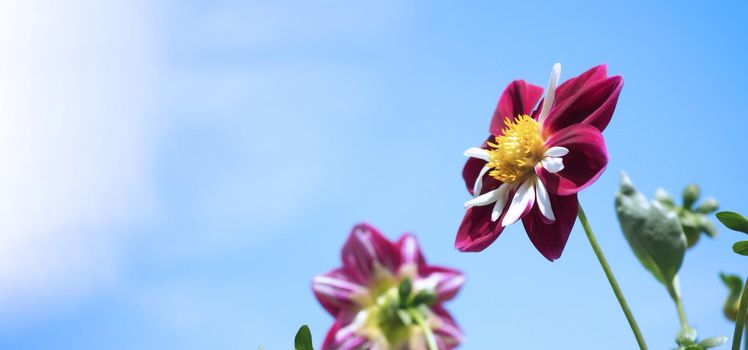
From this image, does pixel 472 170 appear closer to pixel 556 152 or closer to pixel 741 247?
pixel 556 152

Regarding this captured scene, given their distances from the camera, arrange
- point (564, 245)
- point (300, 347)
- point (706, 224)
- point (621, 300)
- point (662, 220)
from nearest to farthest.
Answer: point (300, 347), point (621, 300), point (564, 245), point (662, 220), point (706, 224)

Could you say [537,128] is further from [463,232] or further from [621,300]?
[621,300]

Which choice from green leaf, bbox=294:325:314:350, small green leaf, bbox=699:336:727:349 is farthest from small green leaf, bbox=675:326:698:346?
green leaf, bbox=294:325:314:350

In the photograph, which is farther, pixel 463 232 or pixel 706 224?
pixel 706 224

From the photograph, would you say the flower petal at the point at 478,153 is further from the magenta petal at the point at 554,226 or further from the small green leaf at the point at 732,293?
the small green leaf at the point at 732,293

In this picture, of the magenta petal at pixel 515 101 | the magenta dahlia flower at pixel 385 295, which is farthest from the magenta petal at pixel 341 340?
the magenta petal at pixel 515 101

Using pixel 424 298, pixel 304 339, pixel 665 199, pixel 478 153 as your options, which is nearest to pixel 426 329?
pixel 424 298

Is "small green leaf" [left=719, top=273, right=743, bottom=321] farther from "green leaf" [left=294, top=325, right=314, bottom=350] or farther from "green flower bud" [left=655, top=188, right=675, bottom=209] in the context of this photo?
"green leaf" [left=294, top=325, right=314, bottom=350]

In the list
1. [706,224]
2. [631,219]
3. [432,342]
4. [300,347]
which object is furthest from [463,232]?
[432,342]
